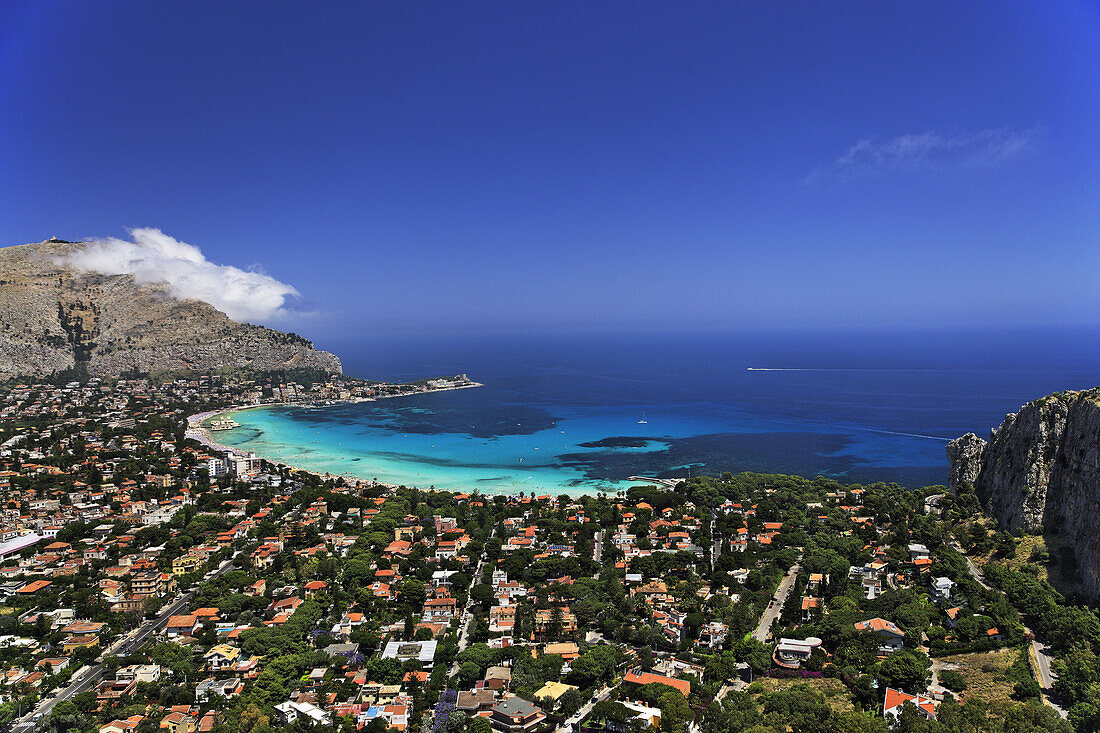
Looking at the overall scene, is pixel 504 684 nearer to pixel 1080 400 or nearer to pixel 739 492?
pixel 739 492

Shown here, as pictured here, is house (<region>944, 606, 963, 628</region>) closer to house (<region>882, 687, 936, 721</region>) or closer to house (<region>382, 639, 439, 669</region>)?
house (<region>882, 687, 936, 721</region>)

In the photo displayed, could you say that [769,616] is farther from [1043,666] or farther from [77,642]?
[77,642]

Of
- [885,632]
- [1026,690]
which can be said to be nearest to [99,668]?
[885,632]

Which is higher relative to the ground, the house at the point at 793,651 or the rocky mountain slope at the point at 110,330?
the rocky mountain slope at the point at 110,330

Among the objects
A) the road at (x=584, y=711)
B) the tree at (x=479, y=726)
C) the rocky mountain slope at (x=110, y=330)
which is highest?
the rocky mountain slope at (x=110, y=330)

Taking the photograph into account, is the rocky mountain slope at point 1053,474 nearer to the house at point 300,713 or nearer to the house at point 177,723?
the house at point 300,713

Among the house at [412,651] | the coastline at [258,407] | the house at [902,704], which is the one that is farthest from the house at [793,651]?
the coastline at [258,407]

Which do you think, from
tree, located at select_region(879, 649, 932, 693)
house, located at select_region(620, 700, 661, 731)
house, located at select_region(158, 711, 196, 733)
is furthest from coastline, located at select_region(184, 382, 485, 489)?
tree, located at select_region(879, 649, 932, 693)
